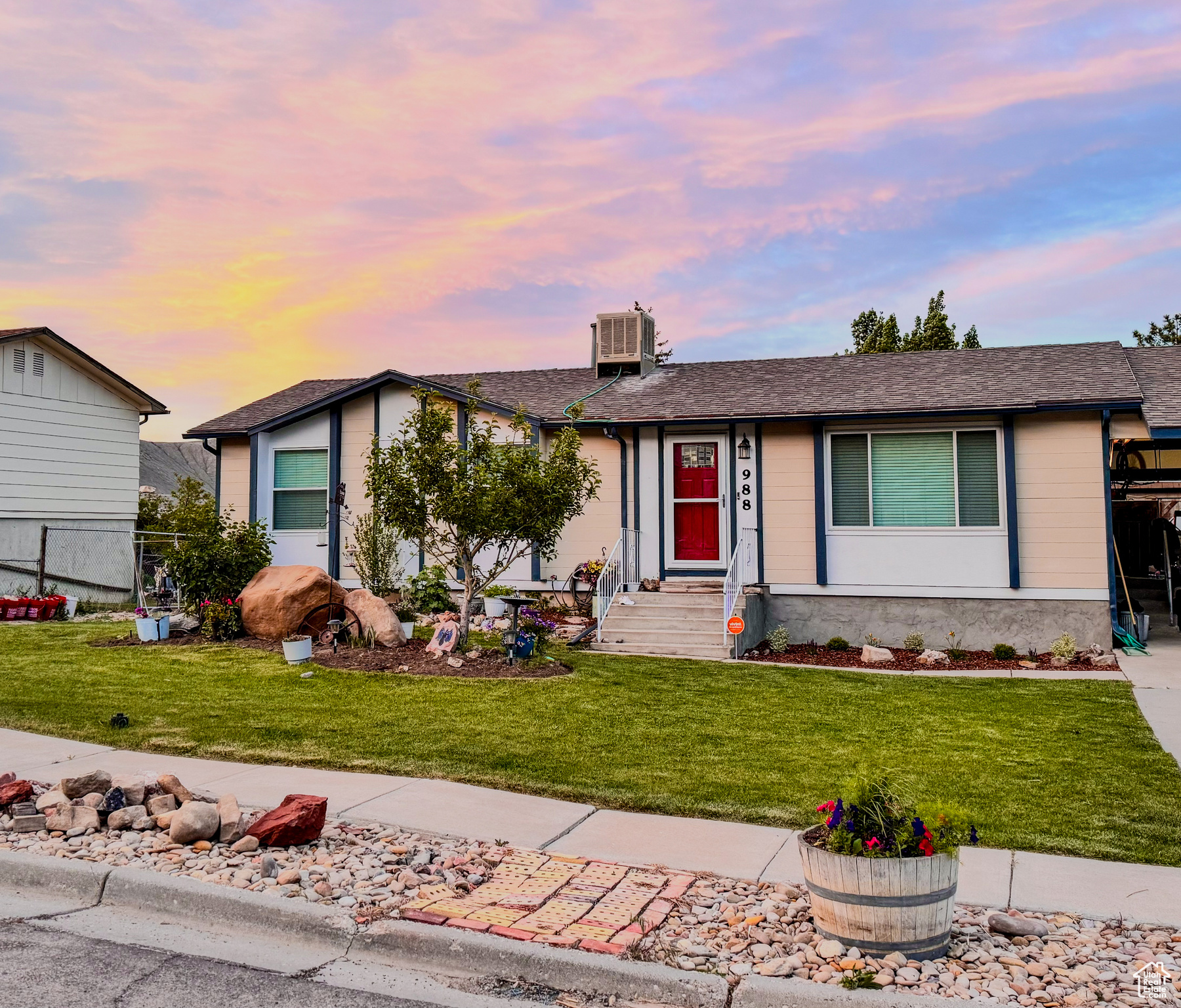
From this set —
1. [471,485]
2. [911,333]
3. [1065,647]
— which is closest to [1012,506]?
[1065,647]

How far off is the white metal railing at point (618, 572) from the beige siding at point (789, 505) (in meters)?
2.03

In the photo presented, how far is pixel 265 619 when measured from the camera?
41.6 feet

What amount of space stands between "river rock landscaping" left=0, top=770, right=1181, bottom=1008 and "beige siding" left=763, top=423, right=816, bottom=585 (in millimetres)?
9701

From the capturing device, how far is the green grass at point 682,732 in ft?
19.4

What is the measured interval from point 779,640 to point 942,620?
2344mm

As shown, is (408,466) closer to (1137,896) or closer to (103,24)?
(103,24)

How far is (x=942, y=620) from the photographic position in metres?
13.3

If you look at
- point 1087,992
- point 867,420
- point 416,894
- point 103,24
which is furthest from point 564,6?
point 1087,992

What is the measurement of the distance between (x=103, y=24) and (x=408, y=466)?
6107 mm

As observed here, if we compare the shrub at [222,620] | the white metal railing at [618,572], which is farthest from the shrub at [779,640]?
the shrub at [222,620]

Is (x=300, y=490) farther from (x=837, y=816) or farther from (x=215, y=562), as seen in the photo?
(x=837, y=816)

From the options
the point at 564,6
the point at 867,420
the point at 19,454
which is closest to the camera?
the point at 564,6

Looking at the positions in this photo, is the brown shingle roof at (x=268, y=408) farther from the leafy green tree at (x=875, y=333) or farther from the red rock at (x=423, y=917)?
A: the leafy green tree at (x=875, y=333)

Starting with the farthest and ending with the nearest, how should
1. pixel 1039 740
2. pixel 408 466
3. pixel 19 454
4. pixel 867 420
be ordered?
pixel 19 454
pixel 867 420
pixel 408 466
pixel 1039 740
